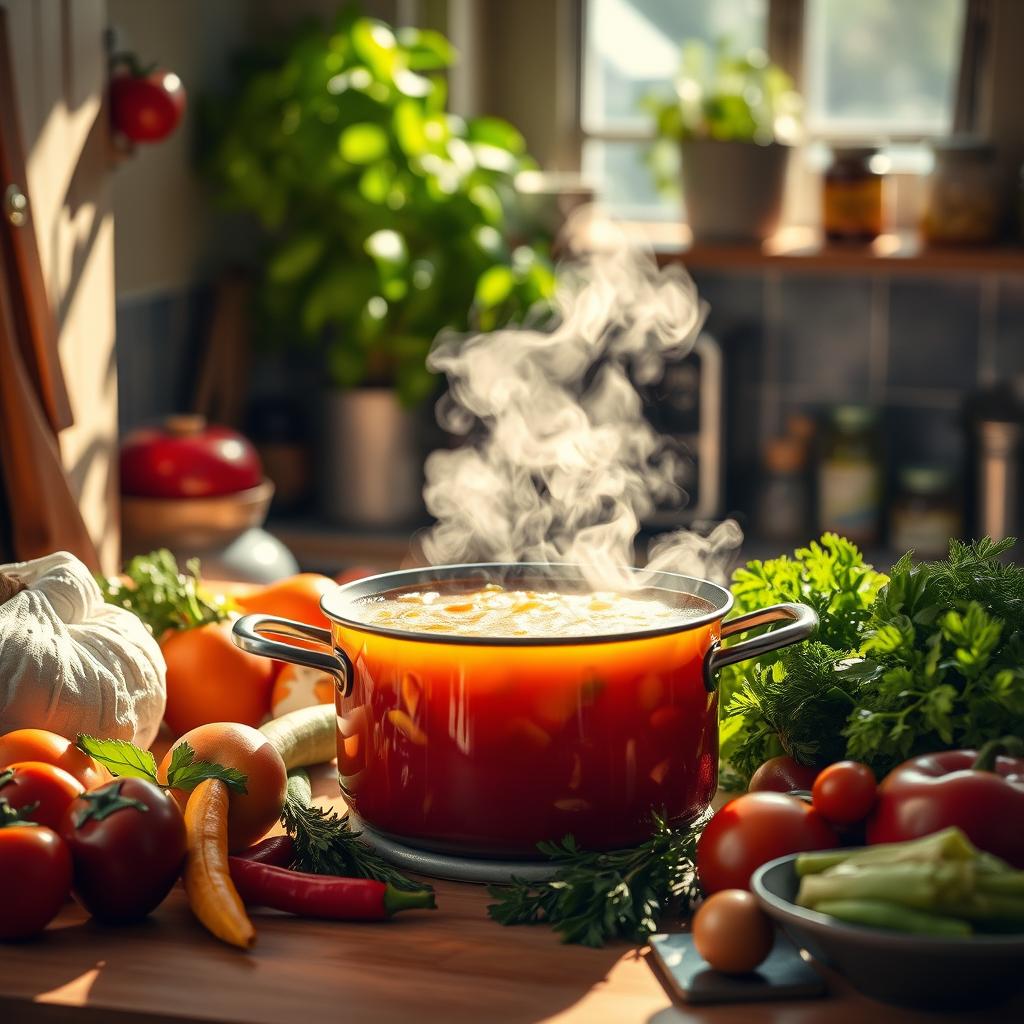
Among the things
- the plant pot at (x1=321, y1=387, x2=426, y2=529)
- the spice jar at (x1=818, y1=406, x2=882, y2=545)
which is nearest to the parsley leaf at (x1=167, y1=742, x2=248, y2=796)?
the plant pot at (x1=321, y1=387, x2=426, y2=529)

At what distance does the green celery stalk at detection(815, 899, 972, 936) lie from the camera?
713 millimetres

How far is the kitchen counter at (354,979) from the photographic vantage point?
762 millimetres

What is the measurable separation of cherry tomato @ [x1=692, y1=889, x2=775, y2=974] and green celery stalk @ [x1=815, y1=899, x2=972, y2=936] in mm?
43

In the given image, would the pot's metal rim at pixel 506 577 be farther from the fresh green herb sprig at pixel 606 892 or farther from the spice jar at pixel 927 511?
the spice jar at pixel 927 511

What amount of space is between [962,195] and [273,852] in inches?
85.3

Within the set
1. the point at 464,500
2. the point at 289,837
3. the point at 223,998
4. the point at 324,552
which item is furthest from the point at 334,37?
the point at 223,998

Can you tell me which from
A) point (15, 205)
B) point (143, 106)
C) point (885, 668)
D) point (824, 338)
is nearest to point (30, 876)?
point (885, 668)

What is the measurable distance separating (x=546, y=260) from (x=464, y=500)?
5.14 ft

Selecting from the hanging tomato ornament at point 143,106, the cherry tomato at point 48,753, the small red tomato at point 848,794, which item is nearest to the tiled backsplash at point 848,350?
the hanging tomato ornament at point 143,106

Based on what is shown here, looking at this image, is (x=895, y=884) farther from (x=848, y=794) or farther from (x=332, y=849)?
(x=332, y=849)

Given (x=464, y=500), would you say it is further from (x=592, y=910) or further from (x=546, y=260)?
(x=546, y=260)

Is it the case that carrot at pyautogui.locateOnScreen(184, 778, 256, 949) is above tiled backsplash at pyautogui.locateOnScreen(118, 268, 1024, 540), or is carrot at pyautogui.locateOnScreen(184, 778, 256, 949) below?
below

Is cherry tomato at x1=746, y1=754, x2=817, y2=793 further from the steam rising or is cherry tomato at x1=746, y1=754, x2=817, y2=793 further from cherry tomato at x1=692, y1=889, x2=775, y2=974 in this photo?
the steam rising

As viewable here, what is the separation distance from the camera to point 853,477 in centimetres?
285
